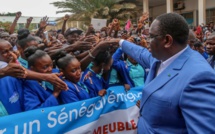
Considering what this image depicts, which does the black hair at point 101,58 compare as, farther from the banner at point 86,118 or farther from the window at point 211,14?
the window at point 211,14

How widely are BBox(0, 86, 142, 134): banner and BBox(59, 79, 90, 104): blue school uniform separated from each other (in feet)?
0.32

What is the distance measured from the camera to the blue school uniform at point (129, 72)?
3.53m

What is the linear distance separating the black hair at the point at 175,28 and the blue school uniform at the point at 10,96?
131 cm

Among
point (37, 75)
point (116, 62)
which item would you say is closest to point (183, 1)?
point (116, 62)

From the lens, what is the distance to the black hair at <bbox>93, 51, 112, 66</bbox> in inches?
129

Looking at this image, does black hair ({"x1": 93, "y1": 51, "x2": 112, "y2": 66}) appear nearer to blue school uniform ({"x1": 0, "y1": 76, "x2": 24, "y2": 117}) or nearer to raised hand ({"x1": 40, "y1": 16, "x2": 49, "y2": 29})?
blue school uniform ({"x1": 0, "y1": 76, "x2": 24, "y2": 117})

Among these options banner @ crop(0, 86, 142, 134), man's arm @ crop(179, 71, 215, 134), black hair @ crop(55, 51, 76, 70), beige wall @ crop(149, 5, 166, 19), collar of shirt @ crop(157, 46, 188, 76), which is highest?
beige wall @ crop(149, 5, 166, 19)

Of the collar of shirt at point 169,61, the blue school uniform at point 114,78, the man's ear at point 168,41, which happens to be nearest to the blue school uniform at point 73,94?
the blue school uniform at point 114,78

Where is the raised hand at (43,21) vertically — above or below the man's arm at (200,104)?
above

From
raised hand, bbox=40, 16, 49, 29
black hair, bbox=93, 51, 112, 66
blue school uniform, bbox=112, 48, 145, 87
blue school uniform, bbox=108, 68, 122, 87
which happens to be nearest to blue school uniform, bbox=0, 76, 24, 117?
black hair, bbox=93, 51, 112, 66

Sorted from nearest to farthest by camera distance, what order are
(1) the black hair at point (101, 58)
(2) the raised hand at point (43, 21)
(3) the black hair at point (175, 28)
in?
1. (3) the black hair at point (175, 28)
2. (1) the black hair at point (101, 58)
3. (2) the raised hand at point (43, 21)

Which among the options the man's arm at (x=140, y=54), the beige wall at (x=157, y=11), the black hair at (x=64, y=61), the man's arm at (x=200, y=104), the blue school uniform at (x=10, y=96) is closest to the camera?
the man's arm at (x=200, y=104)

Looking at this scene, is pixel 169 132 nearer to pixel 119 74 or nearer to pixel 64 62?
pixel 64 62

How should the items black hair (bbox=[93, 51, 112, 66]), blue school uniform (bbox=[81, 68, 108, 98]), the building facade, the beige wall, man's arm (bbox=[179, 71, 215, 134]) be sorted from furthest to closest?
1. the beige wall
2. the building facade
3. black hair (bbox=[93, 51, 112, 66])
4. blue school uniform (bbox=[81, 68, 108, 98])
5. man's arm (bbox=[179, 71, 215, 134])
